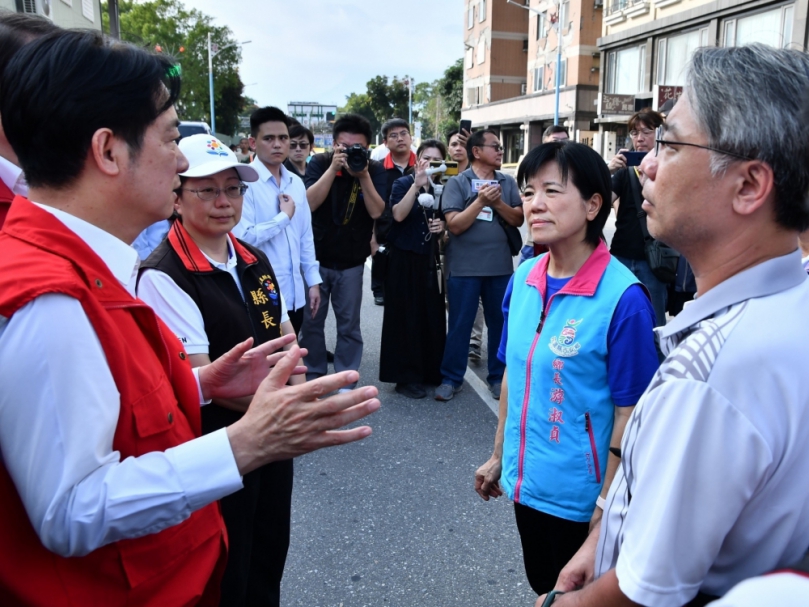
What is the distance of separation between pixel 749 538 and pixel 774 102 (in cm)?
70

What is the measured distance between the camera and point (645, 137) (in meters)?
4.91

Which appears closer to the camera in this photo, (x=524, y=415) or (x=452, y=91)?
(x=524, y=415)

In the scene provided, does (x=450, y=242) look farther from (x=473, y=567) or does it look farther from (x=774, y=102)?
(x=774, y=102)

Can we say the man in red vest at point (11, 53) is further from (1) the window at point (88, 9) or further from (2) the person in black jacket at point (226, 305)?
(1) the window at point (88, 9)

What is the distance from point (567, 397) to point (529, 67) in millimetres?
41310

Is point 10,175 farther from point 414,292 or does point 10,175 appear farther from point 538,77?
point 538,77

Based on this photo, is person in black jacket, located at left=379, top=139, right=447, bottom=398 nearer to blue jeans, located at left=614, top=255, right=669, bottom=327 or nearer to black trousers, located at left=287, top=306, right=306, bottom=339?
black trousers, located at left=287, top=306, right=306, bottom=339

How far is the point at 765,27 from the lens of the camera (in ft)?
65.0

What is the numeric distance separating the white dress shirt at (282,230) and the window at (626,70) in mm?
26086

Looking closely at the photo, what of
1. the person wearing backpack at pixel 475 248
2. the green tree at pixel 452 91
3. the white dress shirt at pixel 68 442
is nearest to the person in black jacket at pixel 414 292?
the person wearing backpack at pixel 475 248

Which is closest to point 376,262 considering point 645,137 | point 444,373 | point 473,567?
point 444,373

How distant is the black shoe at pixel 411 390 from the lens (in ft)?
16.0

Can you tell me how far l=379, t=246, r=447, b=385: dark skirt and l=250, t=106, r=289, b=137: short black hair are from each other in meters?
1.33

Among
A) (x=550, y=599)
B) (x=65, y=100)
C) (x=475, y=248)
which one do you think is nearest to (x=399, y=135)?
(x=475, y=248)
